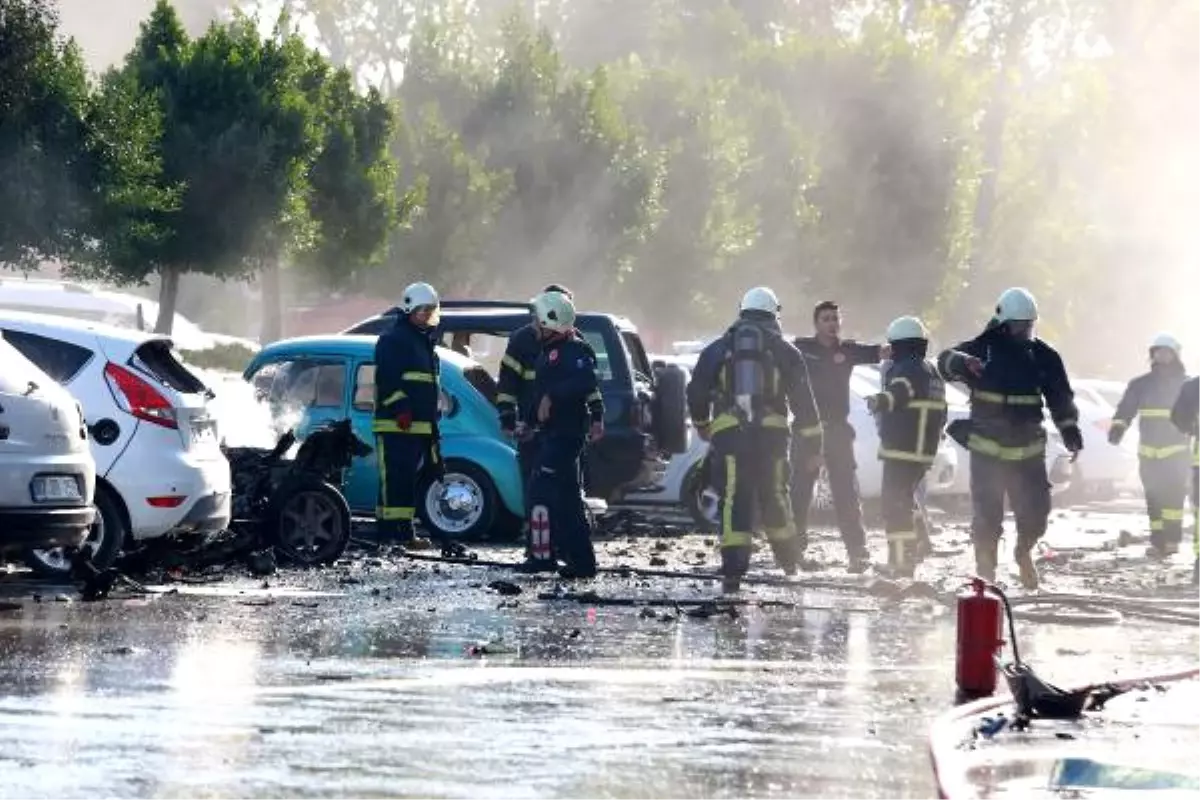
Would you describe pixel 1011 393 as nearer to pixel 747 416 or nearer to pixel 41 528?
pixel 747 416

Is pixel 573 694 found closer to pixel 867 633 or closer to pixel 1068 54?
pixel 867 633

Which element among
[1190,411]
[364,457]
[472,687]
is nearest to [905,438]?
[1190,411]

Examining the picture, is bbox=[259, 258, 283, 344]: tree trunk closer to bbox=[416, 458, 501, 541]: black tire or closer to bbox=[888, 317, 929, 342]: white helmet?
bbox=[416, 458, 501, 541]: black tire

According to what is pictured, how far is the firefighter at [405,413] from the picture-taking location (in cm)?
1806

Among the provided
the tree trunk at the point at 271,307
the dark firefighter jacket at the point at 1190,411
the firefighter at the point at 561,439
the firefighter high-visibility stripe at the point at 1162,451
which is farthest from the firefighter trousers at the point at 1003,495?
the tree trunk at the point at 271,307

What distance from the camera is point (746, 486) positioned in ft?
55.7

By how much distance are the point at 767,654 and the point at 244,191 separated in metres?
29.3

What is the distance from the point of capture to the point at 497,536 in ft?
66.2

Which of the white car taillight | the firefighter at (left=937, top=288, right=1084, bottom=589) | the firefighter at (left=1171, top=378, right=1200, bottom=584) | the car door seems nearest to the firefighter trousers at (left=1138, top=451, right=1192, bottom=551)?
the firefighter at (left=1171, top=378, right=1200, bottom=584)

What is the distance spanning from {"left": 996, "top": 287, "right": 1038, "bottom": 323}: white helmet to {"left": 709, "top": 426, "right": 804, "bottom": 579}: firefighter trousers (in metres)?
1.57

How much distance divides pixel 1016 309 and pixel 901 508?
1.69 m

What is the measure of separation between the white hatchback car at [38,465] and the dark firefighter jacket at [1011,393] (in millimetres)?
5948

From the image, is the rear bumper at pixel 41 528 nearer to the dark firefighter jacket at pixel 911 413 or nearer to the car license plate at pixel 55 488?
the car license plate at pixel 55 488

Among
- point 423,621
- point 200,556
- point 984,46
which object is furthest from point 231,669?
point 984,46
